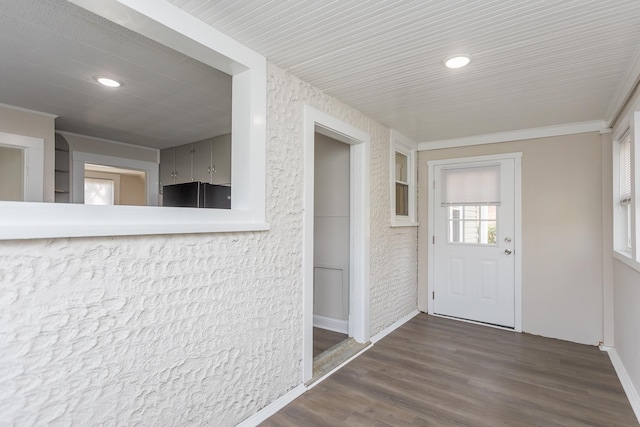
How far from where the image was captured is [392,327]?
12.0ft

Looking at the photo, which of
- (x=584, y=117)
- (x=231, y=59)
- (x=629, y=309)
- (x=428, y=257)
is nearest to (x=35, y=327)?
(x=231, y=59)

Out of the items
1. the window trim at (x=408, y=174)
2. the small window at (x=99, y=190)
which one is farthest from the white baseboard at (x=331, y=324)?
the small window at (x=99, y=190)

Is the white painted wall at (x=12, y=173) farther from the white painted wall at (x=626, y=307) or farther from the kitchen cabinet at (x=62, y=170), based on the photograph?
the white painted wall at (x=626, y=307)

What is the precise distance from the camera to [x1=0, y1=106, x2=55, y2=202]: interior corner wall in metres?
3.15

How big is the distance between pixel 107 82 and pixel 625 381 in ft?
14.9

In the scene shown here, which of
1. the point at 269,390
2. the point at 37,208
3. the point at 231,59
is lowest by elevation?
the point at 269,390

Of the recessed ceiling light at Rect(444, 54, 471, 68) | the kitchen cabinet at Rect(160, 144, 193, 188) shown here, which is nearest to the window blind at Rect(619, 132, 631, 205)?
the recessed ceiling light at Rect(444, 54, 471, 68)

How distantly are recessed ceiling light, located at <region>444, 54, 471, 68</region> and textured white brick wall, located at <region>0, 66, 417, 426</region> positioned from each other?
0.96 m

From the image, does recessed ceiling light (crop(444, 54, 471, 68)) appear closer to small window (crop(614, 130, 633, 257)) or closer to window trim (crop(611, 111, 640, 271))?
window trim (crop(611, 111, 640, 271))

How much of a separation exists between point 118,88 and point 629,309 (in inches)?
171

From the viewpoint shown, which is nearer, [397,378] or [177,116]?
[397,378]

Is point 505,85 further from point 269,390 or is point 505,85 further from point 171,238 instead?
point 269,390

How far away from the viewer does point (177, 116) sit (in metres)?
3.42

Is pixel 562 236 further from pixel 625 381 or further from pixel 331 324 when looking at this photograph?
pixel 331 324
